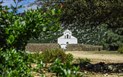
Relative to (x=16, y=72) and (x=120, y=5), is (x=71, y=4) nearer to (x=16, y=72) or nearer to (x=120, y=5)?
(x=120, y=5)

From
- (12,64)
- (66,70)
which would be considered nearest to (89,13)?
(12,64)

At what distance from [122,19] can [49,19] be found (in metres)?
13.9

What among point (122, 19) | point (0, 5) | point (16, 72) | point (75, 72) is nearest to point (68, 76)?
point (75, 72)

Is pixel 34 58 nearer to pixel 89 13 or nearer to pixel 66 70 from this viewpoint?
pixel 66 70

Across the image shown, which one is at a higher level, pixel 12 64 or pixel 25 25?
pixel 25 25

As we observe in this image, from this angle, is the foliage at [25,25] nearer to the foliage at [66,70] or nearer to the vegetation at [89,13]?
the foliage at [66,70]

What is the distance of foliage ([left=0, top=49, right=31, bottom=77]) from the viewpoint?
140 inches

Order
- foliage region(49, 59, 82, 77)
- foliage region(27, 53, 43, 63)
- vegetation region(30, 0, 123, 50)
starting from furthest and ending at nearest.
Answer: vegetation region(30, 0, 123, 50), foliage region(27, 53, 43, 63), foliage region(49, 59, 82, 77)

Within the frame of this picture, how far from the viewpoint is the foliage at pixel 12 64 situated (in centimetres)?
355

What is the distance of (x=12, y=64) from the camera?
3586mm

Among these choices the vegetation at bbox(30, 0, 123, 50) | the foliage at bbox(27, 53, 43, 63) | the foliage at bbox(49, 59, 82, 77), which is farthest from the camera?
the vegetation at bbox(30, 0, 123, 50)

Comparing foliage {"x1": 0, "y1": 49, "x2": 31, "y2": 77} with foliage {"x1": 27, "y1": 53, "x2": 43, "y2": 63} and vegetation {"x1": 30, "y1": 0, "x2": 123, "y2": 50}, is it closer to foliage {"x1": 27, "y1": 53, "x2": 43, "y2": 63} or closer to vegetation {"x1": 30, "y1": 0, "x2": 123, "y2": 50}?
foliage {"x1": 27, "y1": 53, "x2": 43, "y2": 63}

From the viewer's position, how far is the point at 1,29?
3.87 metres

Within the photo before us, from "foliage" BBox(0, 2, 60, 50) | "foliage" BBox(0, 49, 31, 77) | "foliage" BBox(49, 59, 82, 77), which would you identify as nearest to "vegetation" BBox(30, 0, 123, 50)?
"foliage" BBox(0, 2, 60, 50)
